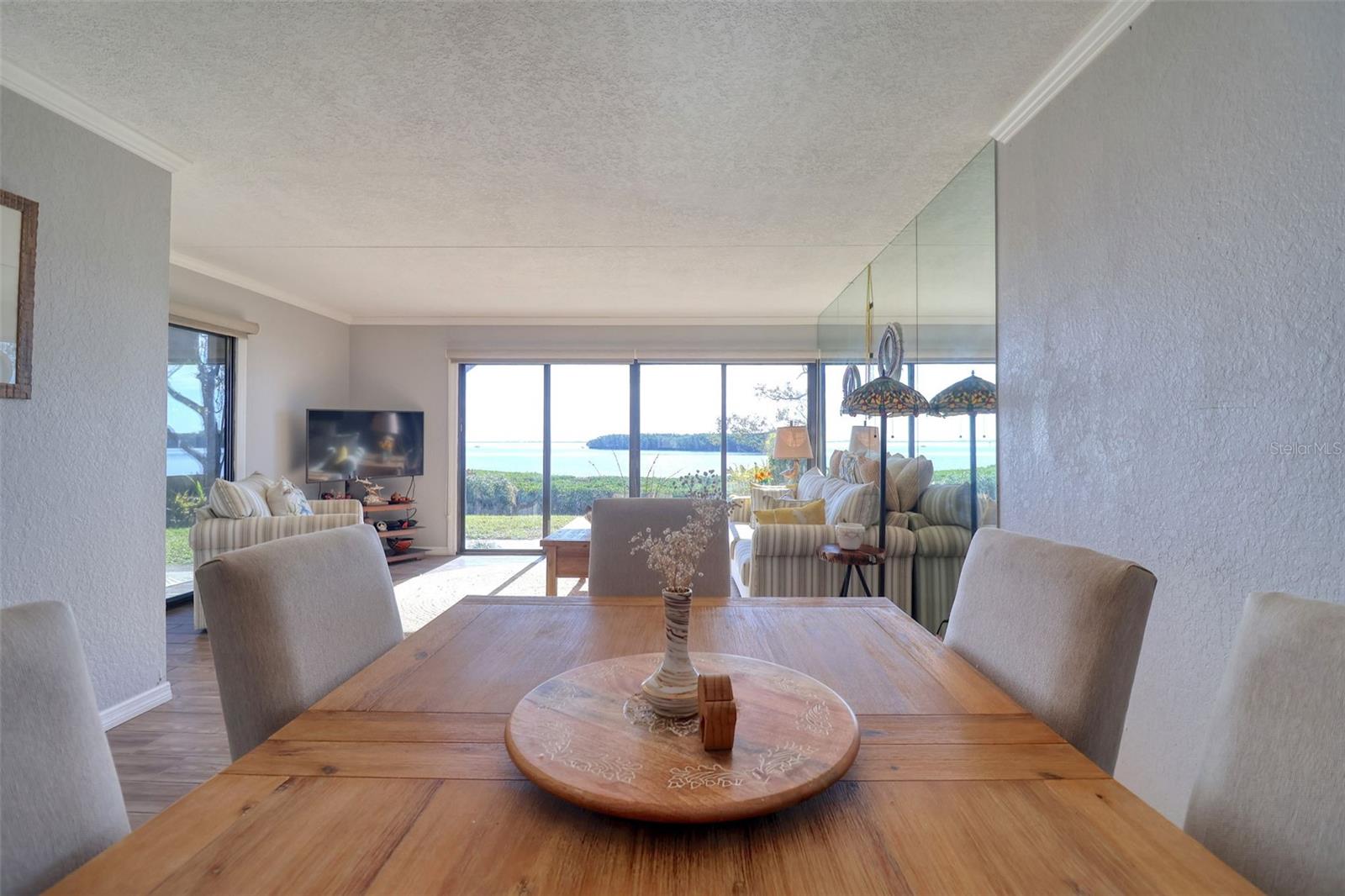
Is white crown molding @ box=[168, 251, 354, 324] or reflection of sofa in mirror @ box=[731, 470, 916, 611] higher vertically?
white crown molding @ box=[168, 251, 354, 324]

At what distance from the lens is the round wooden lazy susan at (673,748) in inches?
25.3

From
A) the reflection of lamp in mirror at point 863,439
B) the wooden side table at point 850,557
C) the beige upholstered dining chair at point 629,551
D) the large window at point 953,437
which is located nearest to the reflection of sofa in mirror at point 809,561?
the wooden side table at point 850,557

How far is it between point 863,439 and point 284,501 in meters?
4.07

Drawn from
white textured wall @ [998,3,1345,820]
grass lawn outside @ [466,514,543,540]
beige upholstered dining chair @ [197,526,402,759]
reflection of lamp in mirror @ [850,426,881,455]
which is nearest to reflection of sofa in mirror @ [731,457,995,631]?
reflection of lamp in mirror @ [850,426,881,455]

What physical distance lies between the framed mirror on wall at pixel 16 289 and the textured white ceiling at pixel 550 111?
0.50 meters

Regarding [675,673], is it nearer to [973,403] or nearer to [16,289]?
[973,403]

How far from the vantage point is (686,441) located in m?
6.14

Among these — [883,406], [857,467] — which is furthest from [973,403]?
[857,467]

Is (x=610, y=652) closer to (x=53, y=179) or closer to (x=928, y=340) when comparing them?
(x=928, y=340)

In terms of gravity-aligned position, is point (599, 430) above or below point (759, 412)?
below

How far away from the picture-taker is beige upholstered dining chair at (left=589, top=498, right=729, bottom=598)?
1.77 meters

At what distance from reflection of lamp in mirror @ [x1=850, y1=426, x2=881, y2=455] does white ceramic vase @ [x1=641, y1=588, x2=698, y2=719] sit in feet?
11.1

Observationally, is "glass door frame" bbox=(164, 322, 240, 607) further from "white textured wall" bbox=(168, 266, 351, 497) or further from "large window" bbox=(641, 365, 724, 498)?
"large window" bbox=(641, 365, 724, 498)

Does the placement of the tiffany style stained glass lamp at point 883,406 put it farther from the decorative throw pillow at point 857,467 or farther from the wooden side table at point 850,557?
the decorative throw pillow at point 857,467
